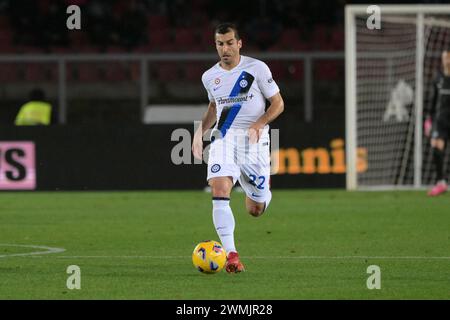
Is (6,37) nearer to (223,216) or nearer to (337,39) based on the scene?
(337,39)

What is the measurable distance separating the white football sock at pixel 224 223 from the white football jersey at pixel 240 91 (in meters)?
0.75

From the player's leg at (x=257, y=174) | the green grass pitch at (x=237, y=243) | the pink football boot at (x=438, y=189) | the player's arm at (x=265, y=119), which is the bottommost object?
the green grass pitch at (x=237, y=243)

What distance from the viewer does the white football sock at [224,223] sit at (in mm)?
9320

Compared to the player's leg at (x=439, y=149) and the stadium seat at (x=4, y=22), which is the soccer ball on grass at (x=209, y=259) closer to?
the player's leg at (x=439, y=149)

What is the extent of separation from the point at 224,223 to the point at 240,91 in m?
1.14

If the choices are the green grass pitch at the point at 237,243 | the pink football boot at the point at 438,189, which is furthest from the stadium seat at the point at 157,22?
the pink football boot at the point at 438,189

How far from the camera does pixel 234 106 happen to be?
32.3 ft

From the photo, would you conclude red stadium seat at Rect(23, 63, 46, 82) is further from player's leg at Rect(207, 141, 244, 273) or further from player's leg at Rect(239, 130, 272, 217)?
player's leg at Rect(207, 141, 244, 273)

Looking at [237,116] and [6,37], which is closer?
[237,116]

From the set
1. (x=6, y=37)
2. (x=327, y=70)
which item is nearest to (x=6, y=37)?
(x=6, y=37)

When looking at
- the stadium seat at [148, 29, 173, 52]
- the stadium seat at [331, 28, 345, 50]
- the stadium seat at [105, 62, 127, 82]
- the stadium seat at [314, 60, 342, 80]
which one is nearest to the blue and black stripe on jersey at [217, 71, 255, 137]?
the stadium seat at [105, 62, 127, 82]

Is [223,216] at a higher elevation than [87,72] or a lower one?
lower

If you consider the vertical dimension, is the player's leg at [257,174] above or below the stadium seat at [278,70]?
below
